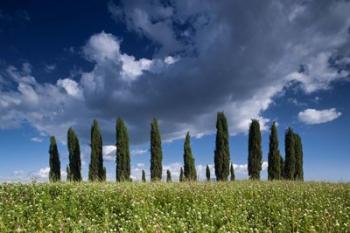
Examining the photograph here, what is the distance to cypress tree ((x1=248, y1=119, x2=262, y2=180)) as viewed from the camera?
41.9 metres

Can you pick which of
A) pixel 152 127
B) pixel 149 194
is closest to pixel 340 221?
pixel 149 194

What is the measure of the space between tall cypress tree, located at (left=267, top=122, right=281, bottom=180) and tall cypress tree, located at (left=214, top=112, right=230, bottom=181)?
5.52m

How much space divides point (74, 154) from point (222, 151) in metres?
17.0

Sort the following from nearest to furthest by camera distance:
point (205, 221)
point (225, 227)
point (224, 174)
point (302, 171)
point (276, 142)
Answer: point (225, 227), point (205, 221), point (224, 174), point (276, 142), point (302, 171)

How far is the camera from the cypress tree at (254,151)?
137 ft

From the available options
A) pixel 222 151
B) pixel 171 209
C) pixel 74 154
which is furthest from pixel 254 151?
pixel 171 209

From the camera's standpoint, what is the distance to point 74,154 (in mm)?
43844

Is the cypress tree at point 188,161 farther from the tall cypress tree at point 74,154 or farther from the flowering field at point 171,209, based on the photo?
the flowering field at point 171,209

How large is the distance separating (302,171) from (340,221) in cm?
4129

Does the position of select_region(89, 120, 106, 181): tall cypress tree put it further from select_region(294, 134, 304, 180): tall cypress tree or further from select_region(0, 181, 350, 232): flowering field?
select_region(0, 181, 350, 232): flowering field

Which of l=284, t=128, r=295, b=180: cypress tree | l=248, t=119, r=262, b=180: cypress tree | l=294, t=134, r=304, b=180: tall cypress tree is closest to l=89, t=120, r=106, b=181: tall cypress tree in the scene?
l=248, t=119, r=262, b=180: cypress tree

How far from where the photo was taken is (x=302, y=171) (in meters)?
50.8

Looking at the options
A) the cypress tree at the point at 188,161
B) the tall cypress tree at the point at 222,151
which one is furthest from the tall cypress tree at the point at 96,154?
the tall cypress tree at the point at 222,151

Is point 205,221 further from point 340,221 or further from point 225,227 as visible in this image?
point 340,221
